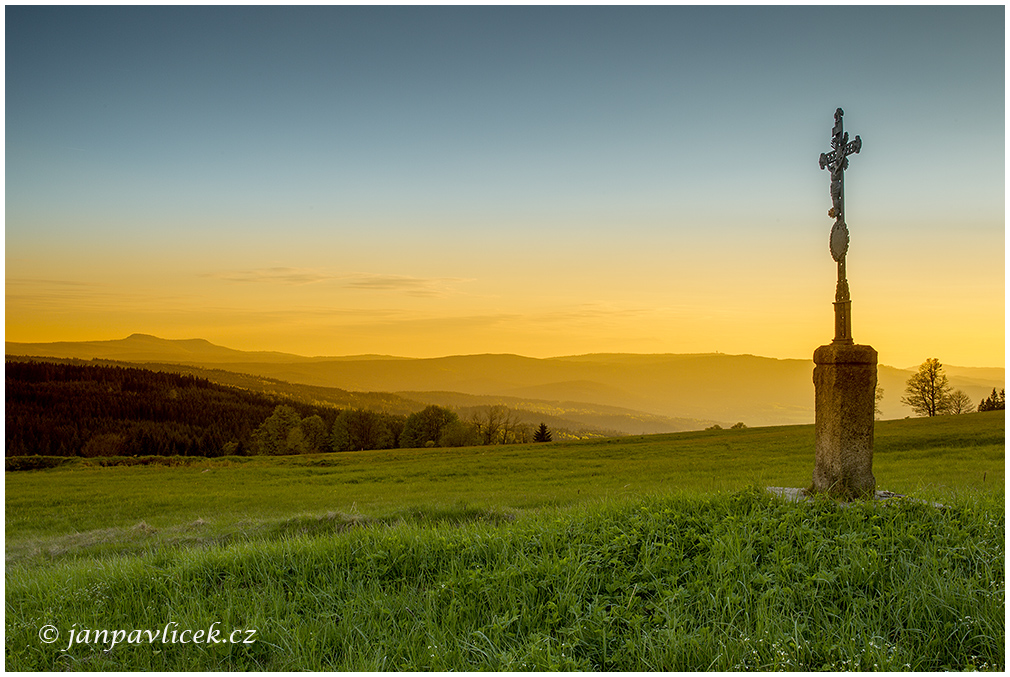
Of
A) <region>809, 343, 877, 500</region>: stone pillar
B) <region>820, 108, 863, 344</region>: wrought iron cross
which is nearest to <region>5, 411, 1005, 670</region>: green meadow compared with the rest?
<region>809, 343, 877, 500</region>: stone pillar

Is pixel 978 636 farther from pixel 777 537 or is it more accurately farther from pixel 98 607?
pixel 98 607

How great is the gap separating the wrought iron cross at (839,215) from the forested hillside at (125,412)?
52615mm

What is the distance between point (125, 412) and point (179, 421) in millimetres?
4730

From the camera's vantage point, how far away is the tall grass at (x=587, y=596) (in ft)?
15.4

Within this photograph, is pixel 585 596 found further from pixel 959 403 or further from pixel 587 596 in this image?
pixel 959 403

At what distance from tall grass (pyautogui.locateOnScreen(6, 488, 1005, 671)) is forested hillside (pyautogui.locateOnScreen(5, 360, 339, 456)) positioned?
49.4 m

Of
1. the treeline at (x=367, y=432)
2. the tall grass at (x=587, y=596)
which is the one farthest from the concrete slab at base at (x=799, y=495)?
the treeline at (x=367, y=432)

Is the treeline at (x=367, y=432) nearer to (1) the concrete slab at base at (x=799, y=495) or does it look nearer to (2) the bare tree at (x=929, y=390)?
(2) the bare tree at (x=929, y=390)

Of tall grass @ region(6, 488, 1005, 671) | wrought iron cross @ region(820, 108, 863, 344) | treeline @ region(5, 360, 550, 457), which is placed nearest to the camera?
tall grass @ region(6, 488, 1005, 671)

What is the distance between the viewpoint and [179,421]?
2215 inches

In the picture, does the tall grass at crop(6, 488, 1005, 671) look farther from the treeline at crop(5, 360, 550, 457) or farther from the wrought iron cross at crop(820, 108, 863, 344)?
the treeline at crop(5, 360, 550, 457)

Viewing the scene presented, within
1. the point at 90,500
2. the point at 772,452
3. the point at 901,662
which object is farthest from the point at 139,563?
the point at 772,452

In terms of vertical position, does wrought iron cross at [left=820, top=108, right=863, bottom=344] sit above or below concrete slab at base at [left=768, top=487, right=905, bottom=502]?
above

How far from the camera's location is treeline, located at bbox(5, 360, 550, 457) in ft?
165
